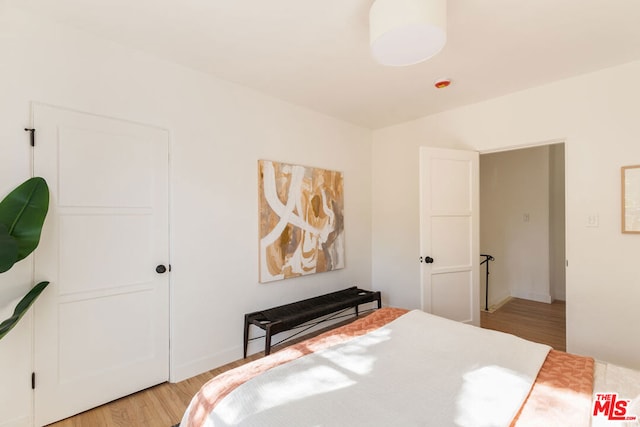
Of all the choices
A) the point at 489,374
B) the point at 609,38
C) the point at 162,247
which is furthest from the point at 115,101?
the point at 609,38

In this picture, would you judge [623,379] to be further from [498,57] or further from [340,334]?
[498,57]

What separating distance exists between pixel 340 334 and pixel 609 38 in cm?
273

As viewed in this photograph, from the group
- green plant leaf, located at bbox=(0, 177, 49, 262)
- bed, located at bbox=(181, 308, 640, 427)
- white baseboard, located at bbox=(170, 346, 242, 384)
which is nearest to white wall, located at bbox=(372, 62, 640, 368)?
bed, located at bbox=(181, 308, 640, 427)

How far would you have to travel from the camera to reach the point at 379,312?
2230mm

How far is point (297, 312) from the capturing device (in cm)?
281

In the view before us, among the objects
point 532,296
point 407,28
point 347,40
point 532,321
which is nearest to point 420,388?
point 407,28

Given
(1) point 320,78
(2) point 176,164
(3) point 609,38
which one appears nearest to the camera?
(3) point 609,38

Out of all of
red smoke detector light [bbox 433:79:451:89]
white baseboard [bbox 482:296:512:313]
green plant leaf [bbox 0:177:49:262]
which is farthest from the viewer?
white baseboard [bbox 482:296:512:313]

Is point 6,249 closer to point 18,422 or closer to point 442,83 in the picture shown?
point 18,422

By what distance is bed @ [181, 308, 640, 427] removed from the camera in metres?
→ 1.05

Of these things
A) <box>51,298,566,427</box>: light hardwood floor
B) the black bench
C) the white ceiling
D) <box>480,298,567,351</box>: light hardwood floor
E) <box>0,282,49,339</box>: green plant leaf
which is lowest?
<box>51,298,566,427</box>: light hardwood floor

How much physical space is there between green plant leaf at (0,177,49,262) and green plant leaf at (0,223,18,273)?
0.20 feet

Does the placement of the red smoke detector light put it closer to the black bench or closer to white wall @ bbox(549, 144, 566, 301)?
the black bench

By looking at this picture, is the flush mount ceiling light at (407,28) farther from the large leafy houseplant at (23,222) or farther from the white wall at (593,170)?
the large leafy houseplant at (23,222)
